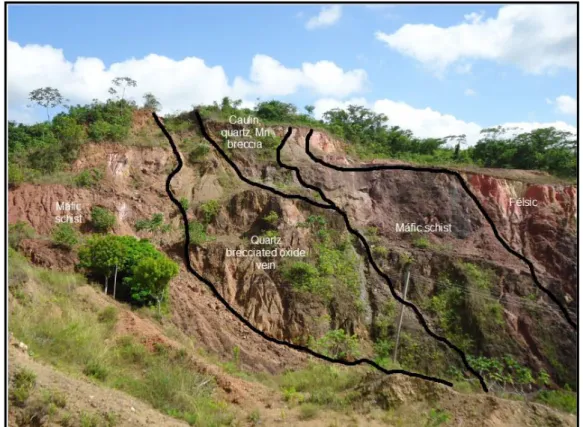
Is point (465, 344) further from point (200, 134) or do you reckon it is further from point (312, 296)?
point (200, 134)

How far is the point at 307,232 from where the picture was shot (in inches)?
551

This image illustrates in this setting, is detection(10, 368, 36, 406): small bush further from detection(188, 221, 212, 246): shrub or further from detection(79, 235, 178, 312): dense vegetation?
detection(188, 221, 212, 246): shrub

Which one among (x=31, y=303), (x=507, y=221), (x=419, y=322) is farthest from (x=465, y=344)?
(x=31, y=303)

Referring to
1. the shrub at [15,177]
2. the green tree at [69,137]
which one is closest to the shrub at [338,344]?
the shrub at [15,177]

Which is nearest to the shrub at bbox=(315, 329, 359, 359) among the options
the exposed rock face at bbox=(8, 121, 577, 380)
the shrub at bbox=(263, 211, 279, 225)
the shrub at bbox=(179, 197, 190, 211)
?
the exposed rock face at bbox=(8, 121, 577, 380)

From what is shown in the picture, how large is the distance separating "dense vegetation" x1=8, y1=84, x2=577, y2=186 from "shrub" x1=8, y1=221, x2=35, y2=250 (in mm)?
2642

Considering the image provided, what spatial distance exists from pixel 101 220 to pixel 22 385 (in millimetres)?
7534

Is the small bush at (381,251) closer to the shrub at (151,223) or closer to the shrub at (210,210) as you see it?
the shrub at (210,210)

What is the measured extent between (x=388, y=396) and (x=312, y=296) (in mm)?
4317

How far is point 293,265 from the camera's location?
12.8 meters

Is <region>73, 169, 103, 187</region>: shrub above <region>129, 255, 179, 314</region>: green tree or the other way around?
above

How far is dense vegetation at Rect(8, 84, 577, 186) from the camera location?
16406mm

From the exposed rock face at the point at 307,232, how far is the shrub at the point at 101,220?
0.26m

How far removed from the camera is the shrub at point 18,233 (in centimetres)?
1226
